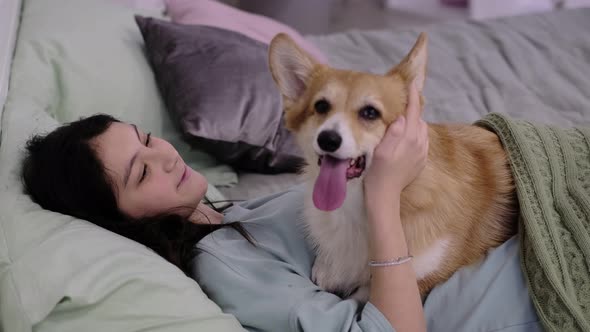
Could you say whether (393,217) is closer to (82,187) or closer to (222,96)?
(82,187)

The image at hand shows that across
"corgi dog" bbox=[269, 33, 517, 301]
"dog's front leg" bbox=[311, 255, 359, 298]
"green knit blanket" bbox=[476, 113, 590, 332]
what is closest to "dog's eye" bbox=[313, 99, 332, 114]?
"corgi dog" bbox=[269, 33, 517, 301]

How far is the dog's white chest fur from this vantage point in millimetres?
1056

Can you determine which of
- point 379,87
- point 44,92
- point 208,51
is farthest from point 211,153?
point 379,87

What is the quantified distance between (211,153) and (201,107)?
148 mm

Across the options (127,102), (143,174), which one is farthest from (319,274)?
(127,102)

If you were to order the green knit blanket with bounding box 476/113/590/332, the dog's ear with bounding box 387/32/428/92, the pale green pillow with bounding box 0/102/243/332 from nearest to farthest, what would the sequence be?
1. the pale green pillow with bounding box 0/102/243/332
2. the green knit blanket with bounding box 476/113/590/332
3. the dog's ear with bounding box 387/32/428/92

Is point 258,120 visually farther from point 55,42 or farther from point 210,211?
point 55,42

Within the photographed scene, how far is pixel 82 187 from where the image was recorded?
1.07 meters

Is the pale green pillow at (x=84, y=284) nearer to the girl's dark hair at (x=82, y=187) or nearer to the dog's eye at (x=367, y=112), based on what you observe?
the girl's dark hair at (x=82, y=187)

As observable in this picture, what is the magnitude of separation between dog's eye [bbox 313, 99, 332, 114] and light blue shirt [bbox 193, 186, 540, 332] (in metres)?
0.29

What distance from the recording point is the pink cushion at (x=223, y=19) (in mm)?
1903

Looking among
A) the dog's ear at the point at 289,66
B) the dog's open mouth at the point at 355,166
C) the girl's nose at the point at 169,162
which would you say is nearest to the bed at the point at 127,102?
the girl's nose at the point at 169,162

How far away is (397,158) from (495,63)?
51.0 inches

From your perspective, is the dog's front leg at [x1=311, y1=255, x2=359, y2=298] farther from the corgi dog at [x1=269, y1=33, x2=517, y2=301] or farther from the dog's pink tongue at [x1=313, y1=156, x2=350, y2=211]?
the dog's pink tongue at [x1=313, y1=156, x2=350, y2=211]
